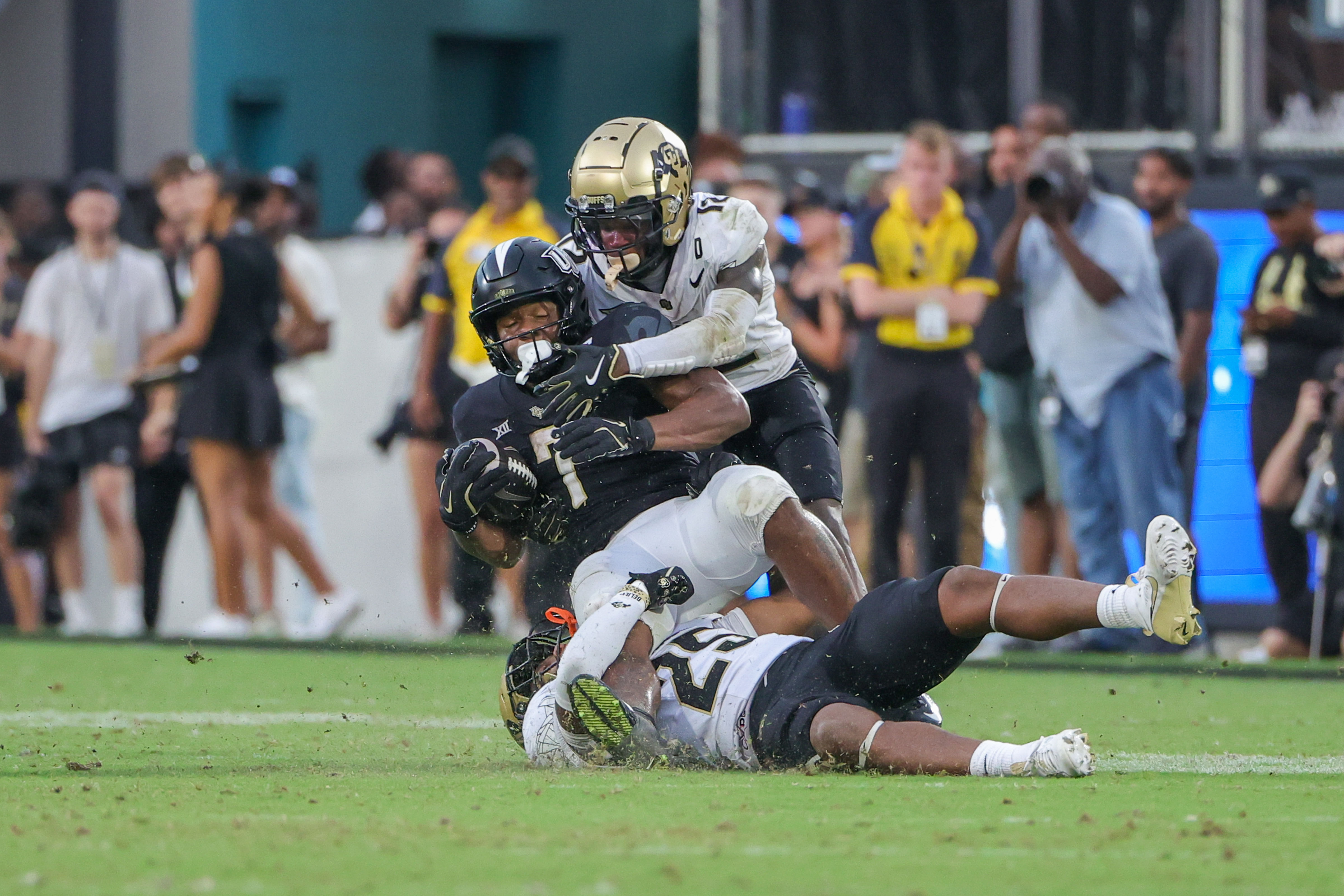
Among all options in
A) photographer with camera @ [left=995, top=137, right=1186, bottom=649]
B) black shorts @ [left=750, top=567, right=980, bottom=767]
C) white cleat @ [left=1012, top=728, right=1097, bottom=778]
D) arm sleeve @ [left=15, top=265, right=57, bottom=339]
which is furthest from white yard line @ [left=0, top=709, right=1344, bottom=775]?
arm sleeve @ [left=15, top=265, right=57, bottom=339]

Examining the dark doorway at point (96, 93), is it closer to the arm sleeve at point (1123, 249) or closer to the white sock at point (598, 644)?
the arm sleeve at point (1123, 249)

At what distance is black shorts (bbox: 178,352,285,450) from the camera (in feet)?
36.8

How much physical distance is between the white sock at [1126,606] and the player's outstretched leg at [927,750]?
262 mm

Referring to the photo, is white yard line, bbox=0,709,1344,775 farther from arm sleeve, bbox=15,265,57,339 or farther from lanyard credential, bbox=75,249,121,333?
arm sleeve, bbox=15,265,57,339

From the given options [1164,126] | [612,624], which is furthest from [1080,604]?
[1164,126]

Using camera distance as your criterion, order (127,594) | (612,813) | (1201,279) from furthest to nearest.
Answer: (127,594)
(1201,279)
(612,813)

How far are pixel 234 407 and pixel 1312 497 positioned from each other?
5.18m

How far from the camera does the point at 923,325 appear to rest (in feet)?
32.6

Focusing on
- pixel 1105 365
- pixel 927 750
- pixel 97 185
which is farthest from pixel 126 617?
pixel 927 750

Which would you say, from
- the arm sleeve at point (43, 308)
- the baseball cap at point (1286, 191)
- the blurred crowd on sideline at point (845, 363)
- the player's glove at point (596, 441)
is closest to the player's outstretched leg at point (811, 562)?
the player's glove at point (596, 441)

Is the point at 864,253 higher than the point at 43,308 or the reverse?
higher

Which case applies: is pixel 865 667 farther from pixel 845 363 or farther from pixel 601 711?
pixel 845 363

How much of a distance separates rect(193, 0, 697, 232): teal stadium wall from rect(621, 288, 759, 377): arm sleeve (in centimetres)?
1324

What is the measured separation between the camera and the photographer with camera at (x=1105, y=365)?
980 centimetres
